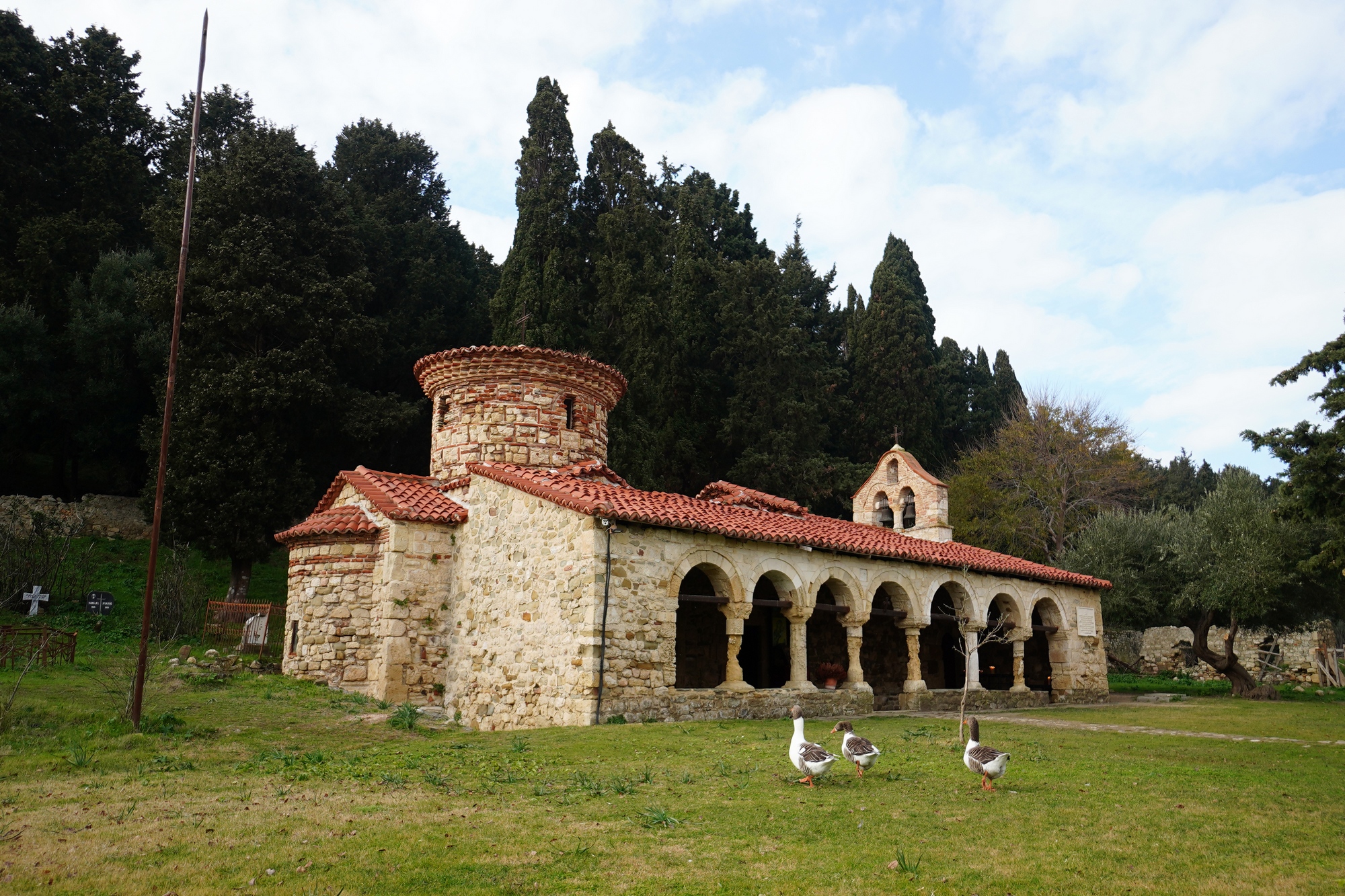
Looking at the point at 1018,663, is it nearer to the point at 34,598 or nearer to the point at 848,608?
the point at 848,608

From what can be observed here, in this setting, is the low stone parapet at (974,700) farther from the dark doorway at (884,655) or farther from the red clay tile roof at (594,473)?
the red clay tile roof at (594,473)

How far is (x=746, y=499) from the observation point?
17.8m

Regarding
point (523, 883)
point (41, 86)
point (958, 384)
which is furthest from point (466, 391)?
point (958, 384)

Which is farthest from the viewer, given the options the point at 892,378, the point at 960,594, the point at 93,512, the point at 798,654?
the point at 892,378

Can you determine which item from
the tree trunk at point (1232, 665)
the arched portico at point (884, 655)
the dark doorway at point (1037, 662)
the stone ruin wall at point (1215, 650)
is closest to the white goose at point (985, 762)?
the arched portico at point (884, 655)

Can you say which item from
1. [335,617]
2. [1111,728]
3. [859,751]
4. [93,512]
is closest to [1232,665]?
[1111,728]

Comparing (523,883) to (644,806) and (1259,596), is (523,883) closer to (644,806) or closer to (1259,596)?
(644,806)

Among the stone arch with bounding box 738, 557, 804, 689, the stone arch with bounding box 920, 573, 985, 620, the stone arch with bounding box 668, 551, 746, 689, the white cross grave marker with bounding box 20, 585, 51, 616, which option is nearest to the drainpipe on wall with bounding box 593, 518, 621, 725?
the stone arch with bounding box 668, 551, 746, 689

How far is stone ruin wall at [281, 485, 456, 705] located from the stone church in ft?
0.10

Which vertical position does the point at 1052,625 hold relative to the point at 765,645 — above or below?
above

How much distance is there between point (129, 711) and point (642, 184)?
25.6 meters

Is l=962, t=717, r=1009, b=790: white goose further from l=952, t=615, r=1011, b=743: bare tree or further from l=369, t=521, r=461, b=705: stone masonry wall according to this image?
l=369, t=521, r=461, b=705: stone masonry wall

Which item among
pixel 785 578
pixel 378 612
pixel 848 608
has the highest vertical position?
pixel 785 578

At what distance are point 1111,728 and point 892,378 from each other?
22992 mm
